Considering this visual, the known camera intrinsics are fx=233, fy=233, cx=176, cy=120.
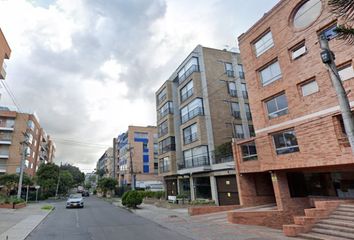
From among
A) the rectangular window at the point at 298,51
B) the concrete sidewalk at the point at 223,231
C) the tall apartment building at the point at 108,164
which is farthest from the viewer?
the tall apartment building at the point at 108,164

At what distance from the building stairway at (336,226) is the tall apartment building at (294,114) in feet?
7.85

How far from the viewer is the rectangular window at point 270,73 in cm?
1688

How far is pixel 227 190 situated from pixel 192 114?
33.0 feet

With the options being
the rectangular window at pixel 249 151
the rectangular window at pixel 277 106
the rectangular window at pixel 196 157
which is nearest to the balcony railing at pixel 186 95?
the rectangular window at pixel 196 157

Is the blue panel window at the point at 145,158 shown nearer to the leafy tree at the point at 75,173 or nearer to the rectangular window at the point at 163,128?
the rectangular window at the point at 163,128

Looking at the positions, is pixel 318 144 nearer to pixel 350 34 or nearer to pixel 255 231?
pixel 255 231

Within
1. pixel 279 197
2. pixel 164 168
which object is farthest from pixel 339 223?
pixel 164 168

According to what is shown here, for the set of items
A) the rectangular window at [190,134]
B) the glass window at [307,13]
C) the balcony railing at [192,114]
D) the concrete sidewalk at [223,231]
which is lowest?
the concrete sidewalk at [223,231]

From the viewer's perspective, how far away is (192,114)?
93.0 feet

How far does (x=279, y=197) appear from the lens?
Result: 15.7 meters

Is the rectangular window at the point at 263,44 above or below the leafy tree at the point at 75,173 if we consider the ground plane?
above

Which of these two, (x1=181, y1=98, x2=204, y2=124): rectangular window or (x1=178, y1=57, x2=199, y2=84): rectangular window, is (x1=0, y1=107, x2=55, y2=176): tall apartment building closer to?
(x1=181, y1=98, x2=204, y2=124): rectangular window

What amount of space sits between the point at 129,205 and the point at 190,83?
15941 mm

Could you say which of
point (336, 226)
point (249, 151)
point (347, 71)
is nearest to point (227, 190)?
point (249, 151)
